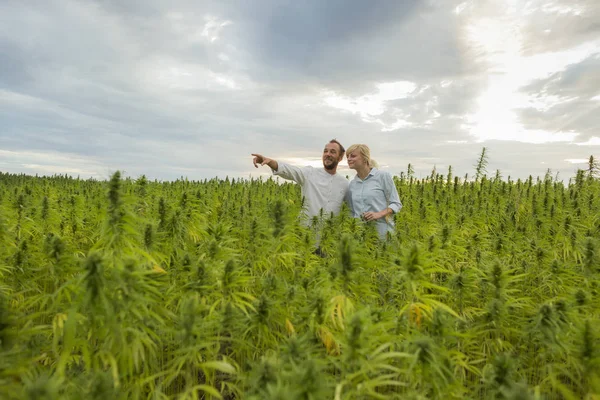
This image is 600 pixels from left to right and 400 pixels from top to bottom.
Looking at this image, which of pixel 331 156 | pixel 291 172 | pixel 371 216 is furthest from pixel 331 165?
pixel 371 216

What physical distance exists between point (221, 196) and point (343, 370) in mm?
6974

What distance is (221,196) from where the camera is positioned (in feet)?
28.1

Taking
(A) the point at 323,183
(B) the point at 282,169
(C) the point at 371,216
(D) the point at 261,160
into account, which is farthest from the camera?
(A) the point at 323,183

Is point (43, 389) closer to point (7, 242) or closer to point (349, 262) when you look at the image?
point (349, 262)

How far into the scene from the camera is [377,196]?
22.5 feet

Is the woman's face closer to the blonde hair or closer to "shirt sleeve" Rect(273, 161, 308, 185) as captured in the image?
the blonde hair

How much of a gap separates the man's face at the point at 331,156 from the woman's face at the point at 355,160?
1.51 feet

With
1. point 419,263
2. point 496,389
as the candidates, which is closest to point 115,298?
point 419,263

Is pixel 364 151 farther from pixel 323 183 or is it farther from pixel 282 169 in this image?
pixel 282 169

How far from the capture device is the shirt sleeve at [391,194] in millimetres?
6589

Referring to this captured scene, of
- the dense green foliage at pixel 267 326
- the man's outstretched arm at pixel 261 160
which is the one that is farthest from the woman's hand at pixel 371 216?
the man's outstretched arm at pixel 261 160

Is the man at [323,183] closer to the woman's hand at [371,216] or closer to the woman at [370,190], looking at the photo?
the woman at [370,190]

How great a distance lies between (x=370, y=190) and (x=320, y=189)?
105cm

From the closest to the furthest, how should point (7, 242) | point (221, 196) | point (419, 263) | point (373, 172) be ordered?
point (419, 263) → point (7, 242) → point (373, 172) → point (221, 196)
